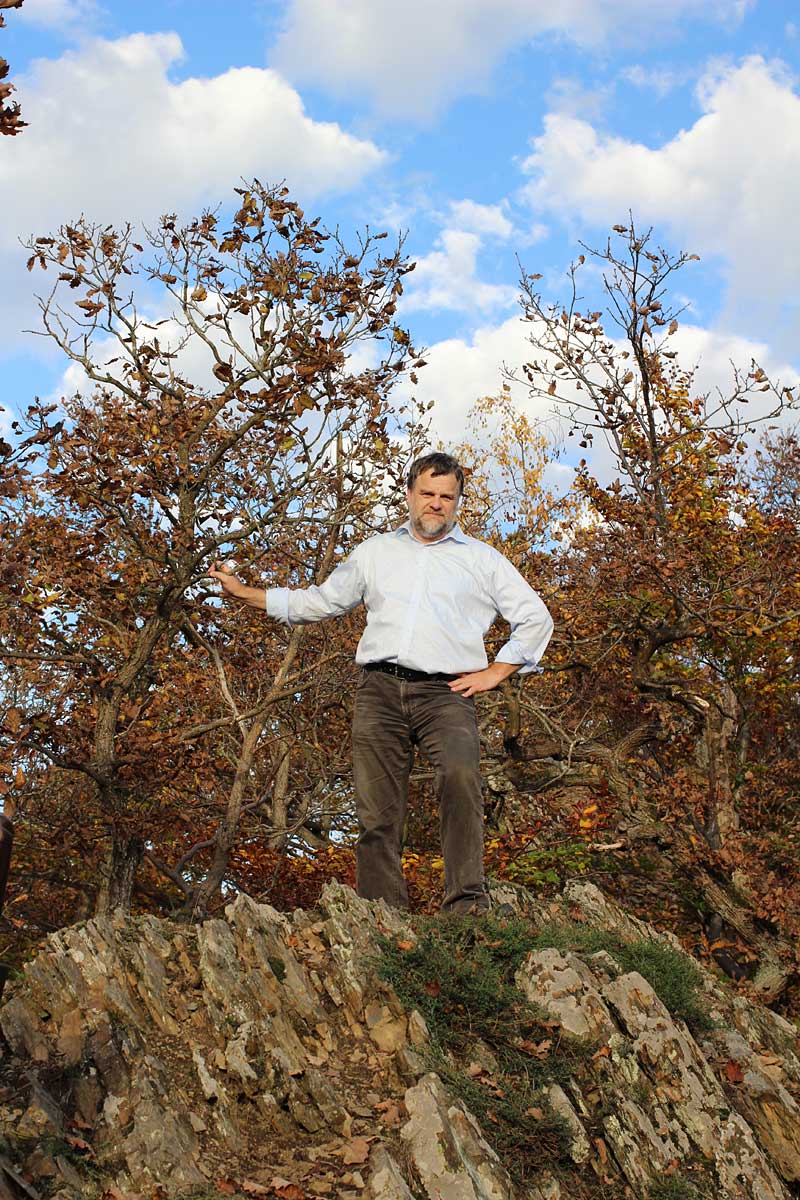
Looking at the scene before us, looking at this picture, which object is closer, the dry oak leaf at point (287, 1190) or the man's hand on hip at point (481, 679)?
the dry oak leaf at point (287, 1190)

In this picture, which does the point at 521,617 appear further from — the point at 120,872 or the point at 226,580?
the point at 120,872

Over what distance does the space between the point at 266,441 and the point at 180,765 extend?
3.62 metres

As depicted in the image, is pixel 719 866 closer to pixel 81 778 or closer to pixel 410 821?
pixel 410 821

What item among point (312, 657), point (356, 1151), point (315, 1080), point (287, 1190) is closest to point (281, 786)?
point (312, 657)

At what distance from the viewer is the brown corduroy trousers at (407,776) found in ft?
21.2

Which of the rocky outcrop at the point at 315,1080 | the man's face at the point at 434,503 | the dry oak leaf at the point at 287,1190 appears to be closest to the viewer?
the dry oak leaf at the point at 287,1190

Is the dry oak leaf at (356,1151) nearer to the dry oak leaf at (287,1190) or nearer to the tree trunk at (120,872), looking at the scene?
the dry oak leaf at (287,1190)

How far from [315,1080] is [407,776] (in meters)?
2.10

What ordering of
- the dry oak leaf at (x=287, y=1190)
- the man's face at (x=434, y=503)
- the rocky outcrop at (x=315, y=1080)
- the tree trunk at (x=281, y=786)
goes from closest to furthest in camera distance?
the dry oak leaf at (x=287, y=1190), the rocky outcrop at (x=315, y=1080), the man's face at (x=434, y=503), the tree trunk at (x=281, y=786)

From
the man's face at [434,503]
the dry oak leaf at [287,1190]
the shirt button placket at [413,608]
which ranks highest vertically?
the man's face at [434,503]

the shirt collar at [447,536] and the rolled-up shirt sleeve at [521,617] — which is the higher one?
the shirt collar at [447,536]

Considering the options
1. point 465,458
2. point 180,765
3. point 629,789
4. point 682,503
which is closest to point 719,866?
point 629,789

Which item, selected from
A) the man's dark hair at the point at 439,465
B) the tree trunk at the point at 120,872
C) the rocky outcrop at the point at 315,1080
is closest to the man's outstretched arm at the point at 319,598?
the man's dark hair at the point at 439,465

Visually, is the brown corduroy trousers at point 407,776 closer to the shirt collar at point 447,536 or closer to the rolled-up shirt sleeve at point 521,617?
the rolled-up shirt sleeve at point 521,617
